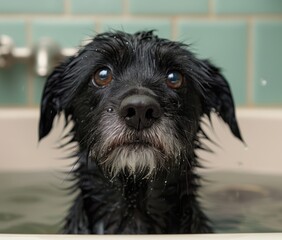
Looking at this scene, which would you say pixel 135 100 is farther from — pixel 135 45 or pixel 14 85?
pixel 14 85

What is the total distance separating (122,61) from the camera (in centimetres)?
131

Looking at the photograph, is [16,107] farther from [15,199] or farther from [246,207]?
[246,207]

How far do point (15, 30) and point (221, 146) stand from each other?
0.90 meters

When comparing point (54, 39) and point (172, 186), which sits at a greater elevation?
point (54, 39)

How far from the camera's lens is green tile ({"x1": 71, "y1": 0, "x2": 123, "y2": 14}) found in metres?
2.32

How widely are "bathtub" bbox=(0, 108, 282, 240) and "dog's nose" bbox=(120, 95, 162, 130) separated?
34.9 inches

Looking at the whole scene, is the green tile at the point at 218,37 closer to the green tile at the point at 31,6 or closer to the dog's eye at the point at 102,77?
the green tile at the point at 31,6

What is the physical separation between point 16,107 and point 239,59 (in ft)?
2.84

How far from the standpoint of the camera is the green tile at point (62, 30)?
7.61 ft

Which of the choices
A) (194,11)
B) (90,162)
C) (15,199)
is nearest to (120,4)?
(194,11)

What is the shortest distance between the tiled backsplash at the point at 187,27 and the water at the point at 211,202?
41 centimetres

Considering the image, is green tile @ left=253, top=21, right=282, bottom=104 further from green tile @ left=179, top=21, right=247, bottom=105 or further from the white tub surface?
the white tub surface

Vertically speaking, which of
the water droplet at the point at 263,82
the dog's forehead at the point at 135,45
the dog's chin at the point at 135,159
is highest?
the dog's forehead at the point at 135,45

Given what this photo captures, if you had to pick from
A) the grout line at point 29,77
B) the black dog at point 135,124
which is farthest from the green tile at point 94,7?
the black dog at point 135,124
